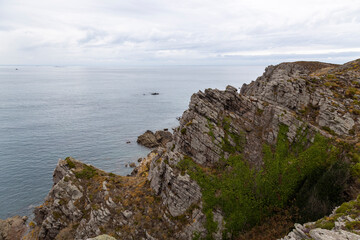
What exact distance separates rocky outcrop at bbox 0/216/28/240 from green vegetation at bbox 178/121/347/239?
128 ft

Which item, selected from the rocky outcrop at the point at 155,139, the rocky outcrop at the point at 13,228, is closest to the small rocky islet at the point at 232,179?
the rocky outcrop at the point at 13,228

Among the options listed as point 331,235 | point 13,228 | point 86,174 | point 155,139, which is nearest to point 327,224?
point 331,235

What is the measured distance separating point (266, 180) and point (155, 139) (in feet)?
224

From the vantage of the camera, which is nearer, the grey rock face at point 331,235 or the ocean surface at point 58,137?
the grey rock face at point 331,235

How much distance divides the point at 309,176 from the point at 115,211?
93.5 feet

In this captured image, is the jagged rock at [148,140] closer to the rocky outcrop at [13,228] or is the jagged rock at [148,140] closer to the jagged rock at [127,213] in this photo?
the rocky outcrop at [13,228]

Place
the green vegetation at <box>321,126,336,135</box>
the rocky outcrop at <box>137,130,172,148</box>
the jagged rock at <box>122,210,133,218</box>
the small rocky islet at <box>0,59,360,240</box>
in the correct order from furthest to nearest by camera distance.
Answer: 1. the rocky outcrop at <box>137,130,172,148</box>
2. the green vegetation at <box>321,126,336,135</box>
3. the jagged rock at <box>122,210,133,218</box>
4. the small rocky islet at <box>0,59,360,240</box>

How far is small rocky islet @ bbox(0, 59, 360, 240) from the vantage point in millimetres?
30141

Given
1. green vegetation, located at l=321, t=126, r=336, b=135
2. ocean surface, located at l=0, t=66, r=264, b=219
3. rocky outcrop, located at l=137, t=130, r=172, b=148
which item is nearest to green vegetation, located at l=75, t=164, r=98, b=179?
ocean surface, located at l=0, t=66, r=264, b=219

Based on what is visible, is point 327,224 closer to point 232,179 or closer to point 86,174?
point 232,179

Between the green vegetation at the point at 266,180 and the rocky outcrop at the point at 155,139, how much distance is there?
195 ft

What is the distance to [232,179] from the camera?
3322cm

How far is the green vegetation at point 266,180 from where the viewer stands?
1192 inches

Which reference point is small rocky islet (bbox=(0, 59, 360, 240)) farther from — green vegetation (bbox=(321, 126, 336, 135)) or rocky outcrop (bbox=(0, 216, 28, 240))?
rocky outcrop (bbox=(0, 216, 28, 240))
